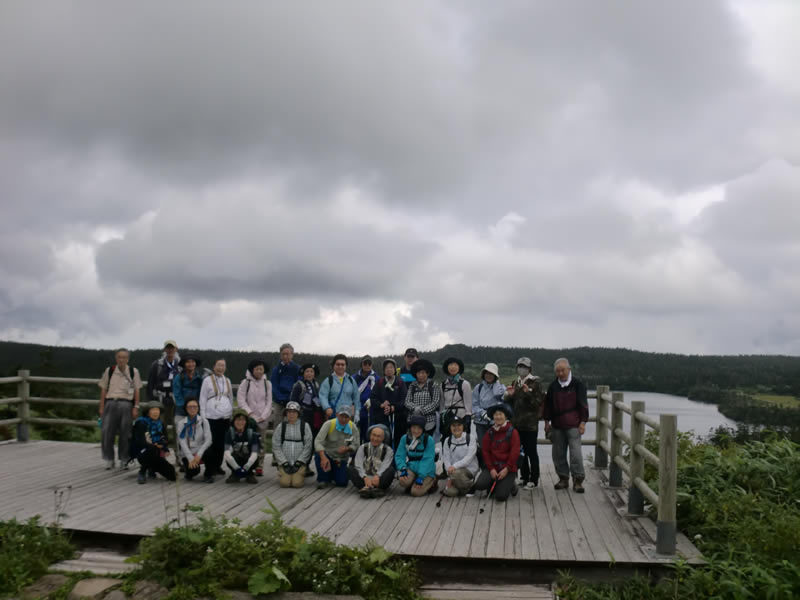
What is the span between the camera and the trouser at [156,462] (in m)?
9.15

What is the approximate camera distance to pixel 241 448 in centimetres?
923

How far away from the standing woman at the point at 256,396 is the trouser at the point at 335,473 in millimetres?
1008

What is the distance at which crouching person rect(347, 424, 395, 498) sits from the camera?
27.3 feet

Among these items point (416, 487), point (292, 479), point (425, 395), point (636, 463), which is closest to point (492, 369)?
point (425, 395)

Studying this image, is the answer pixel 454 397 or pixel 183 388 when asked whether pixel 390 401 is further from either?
pixel 183 388

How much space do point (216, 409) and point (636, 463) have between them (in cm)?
541

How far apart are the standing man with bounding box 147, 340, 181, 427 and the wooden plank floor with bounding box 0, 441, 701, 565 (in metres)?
1.13

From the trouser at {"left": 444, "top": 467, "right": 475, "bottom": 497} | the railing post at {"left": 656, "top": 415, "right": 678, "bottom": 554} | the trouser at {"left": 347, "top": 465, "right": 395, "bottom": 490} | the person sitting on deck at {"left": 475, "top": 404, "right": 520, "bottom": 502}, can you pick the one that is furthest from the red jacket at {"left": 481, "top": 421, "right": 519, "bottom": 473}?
the railing post at {"left": 656, "top": 415, "right": 678, "bottom": 554}

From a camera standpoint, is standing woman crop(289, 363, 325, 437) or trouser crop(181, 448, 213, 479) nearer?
trouser crop(181, 448, 213, 479)

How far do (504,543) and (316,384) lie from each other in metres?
4.05

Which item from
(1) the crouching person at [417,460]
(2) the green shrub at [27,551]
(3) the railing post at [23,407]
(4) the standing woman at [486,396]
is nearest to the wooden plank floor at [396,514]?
(1) the crouching person at [417,460]

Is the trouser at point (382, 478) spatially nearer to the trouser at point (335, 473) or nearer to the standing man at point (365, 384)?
the trouser at point (335, 473)

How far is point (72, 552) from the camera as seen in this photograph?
661 centimetres

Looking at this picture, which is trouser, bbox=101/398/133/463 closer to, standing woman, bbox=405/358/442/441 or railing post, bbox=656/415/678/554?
standing woman, bbox=405/358/442/441
